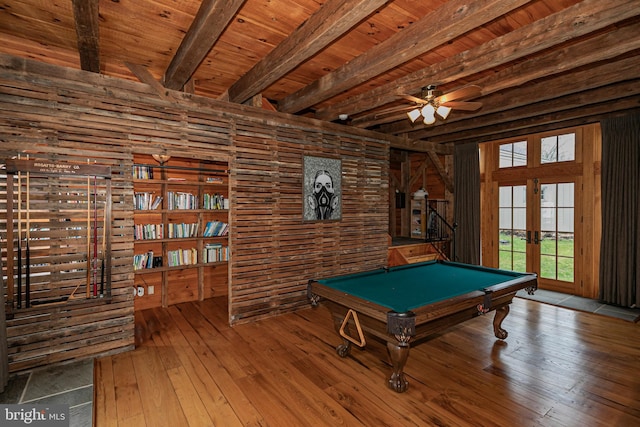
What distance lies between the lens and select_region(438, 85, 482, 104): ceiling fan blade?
2.88 m

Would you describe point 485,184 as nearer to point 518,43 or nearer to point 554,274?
point 554,274

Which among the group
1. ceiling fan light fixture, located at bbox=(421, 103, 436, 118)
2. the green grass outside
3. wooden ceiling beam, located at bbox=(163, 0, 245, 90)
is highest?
wooden ceiling beam, located at bbox=(163, 0, 245, 90)

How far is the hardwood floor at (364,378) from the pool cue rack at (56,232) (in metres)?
0.85

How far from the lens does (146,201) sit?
4.56 meters

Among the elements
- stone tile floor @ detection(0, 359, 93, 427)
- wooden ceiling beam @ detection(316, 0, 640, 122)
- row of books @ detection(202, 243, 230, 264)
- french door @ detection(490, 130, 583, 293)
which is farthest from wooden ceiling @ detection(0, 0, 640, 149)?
stone tile floor @ detection(0, 359, 93, 427)

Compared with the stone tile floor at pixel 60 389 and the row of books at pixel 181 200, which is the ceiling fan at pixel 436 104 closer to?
the row of books at pixel 181 200

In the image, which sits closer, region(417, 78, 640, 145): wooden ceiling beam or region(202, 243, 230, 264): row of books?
region(417, 78, 640, 145): wooden ceiling beam

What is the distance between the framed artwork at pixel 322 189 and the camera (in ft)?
15.4

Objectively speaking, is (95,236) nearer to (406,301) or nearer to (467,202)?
(406,301)

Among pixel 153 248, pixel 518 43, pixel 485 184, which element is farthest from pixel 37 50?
pixel 485 184

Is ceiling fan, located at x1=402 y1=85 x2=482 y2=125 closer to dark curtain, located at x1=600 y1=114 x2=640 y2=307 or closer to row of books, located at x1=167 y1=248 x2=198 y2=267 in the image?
dark curtain, located at x1=600 y1=114 x2=640 y2=307

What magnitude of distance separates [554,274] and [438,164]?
3.00m

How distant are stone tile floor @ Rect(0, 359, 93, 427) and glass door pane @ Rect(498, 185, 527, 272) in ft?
22.4

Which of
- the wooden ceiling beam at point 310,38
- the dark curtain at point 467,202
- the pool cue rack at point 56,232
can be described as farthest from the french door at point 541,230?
the pool cue rack at point 56,232
